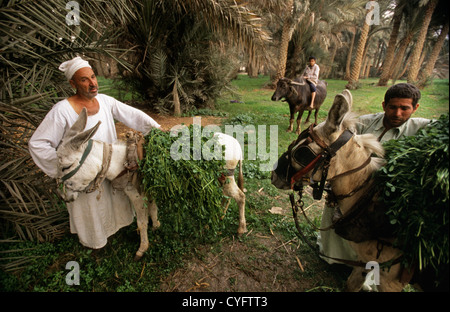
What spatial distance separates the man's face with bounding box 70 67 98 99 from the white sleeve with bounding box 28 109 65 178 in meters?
0.38

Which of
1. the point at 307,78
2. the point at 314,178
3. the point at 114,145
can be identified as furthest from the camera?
the point at 307,78

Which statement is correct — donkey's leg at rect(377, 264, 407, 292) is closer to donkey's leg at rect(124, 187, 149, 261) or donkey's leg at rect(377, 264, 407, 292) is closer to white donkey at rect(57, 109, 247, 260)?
donkey's leg at rect(124, 187, 149, 261)

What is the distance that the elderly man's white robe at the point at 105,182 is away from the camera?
7.16ft

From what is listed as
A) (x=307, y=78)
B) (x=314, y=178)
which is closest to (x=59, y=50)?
(x=314, y=178)

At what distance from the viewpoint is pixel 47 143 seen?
7.14ft

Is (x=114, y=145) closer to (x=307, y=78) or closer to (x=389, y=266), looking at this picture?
(x=389, y=266)

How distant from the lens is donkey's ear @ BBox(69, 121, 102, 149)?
1.86 metres

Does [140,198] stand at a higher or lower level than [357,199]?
lower

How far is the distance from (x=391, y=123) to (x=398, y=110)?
191mm

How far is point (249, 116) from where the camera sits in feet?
31.4

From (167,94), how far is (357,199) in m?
9.01

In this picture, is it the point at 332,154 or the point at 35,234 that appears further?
the point at 35,234

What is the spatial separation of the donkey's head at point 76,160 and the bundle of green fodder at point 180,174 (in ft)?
1.73

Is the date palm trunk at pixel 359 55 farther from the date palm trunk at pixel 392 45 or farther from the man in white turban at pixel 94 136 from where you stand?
the man in white turban at pixel 94 136
